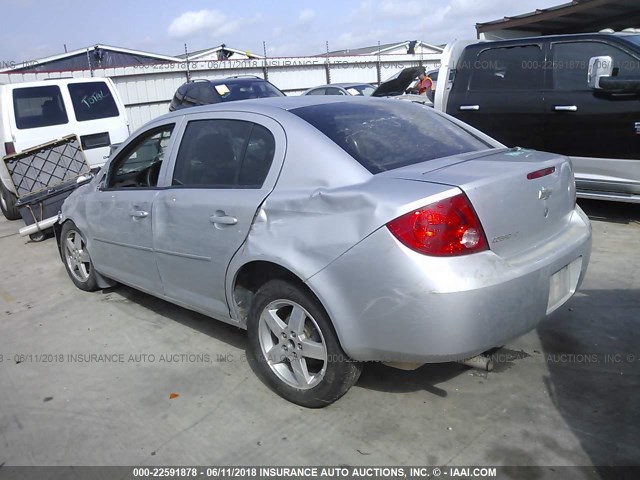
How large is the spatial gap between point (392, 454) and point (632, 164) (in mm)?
4475

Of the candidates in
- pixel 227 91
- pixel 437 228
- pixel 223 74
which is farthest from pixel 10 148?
pixel 223 74

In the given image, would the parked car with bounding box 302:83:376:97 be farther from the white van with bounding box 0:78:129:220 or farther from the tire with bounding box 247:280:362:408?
the tire with bounding box 247:280:362:408

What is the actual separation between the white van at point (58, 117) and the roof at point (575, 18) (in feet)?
23.3

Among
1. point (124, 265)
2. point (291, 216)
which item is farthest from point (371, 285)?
point (124, 265)

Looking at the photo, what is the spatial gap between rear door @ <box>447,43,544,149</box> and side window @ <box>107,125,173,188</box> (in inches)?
157

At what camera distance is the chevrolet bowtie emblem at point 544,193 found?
3.00 metres

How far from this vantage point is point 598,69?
5.79 m

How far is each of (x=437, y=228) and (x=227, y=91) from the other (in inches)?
350

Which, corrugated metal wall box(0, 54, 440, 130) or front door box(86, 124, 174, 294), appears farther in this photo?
corrugated metal wall box(0, 54, 440, 130)

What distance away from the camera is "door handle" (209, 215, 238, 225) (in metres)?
3.32

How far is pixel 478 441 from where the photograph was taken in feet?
9.32

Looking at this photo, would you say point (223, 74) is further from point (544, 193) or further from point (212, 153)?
point (544, 193)

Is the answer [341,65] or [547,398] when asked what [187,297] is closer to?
[547,398]

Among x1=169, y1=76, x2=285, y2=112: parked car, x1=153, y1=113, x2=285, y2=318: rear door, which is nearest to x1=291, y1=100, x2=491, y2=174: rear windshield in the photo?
x1=153, y1=113, x2=285, y2=318: rear door
